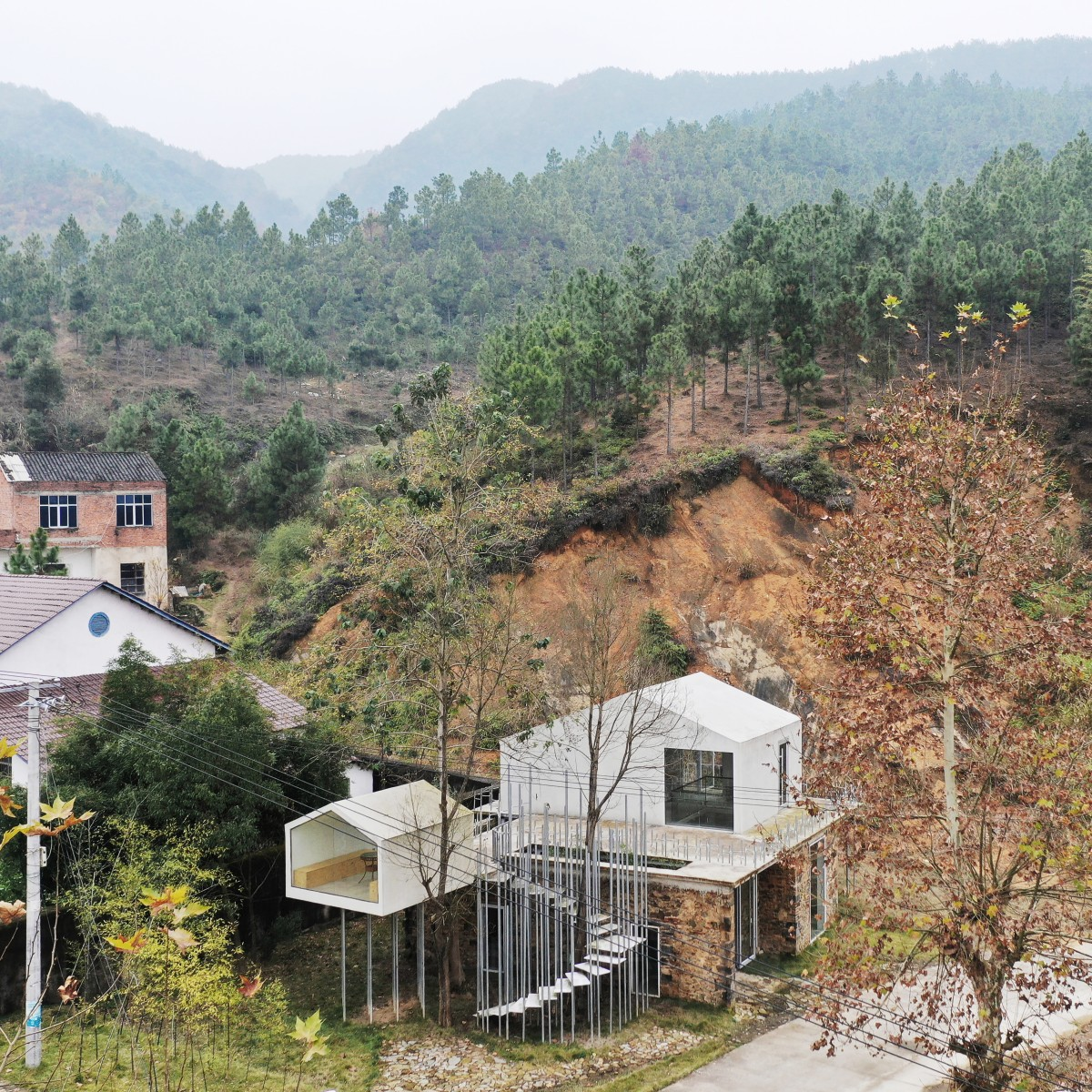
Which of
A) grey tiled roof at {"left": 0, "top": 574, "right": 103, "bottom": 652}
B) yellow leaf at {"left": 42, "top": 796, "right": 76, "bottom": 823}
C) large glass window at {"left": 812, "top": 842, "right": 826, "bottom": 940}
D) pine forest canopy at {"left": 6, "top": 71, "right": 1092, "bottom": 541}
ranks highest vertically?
pine forest canopy at {"left": 6, "top": 71, "right": 1092, "bottom": 541}

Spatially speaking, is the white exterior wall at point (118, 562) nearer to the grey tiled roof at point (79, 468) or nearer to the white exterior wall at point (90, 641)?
the grey tiled roof at point (79, 468)

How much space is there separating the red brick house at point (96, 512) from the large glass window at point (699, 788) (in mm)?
24396

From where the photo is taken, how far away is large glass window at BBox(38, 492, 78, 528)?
3862 cm

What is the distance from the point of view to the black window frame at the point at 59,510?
38.6 metres

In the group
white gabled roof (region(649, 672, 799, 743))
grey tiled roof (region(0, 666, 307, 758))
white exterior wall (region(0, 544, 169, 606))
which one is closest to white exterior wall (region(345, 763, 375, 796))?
grey tiled roof (region(0, 666, 307, 758))

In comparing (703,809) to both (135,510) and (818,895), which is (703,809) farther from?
(135,510)

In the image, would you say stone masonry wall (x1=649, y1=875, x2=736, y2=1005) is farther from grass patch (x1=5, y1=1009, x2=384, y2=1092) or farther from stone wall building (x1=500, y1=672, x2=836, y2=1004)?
grass patch (x1=5, y1=1009, x2=384, y2=1092)

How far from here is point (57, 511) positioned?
3878cm

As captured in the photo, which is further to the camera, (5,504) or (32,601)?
(5,504)

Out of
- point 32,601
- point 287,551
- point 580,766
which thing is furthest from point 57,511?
point 580,766

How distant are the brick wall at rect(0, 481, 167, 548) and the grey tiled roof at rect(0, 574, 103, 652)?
1428cm

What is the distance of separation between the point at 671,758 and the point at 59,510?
2737 centimetres

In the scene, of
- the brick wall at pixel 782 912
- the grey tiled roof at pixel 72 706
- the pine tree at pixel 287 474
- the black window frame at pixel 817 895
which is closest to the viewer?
the grey tiled roof at pixel 72 706

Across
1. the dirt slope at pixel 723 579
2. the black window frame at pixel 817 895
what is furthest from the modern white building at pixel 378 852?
the dirt slope at pixel 723 579
